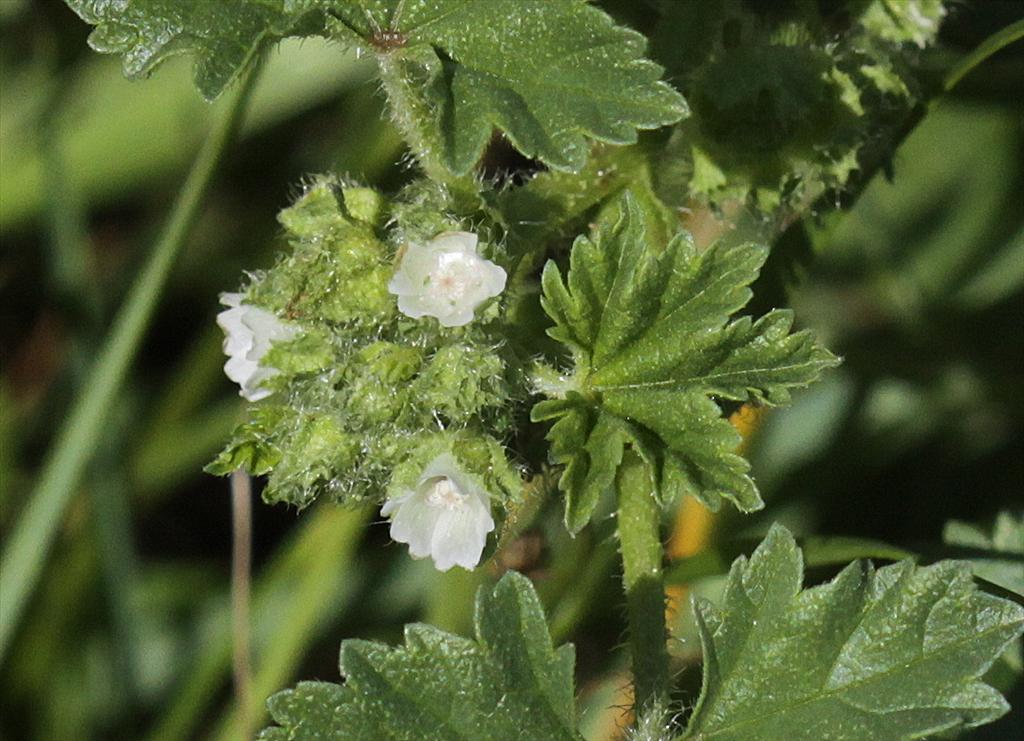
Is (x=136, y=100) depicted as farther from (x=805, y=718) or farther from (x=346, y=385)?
(x=805, y=718)

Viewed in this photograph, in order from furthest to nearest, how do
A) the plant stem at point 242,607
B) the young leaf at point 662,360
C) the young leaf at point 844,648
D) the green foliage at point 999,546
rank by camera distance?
Result: the plant stem at point 242,607 < the green foliage at point 999,546 < the young leaf at point 662,360 < the young leaf at point 844,648

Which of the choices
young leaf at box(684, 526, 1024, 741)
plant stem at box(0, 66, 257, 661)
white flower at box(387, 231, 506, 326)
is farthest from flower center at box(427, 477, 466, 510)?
plant stem at box(0, 66, 257, 661)

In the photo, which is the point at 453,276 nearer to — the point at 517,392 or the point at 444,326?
the point at 444,326

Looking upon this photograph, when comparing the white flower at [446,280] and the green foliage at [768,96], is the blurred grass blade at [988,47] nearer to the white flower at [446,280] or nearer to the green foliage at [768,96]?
the green foliage at [768,96]

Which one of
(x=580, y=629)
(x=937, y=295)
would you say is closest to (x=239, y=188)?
(x=580, y=629)

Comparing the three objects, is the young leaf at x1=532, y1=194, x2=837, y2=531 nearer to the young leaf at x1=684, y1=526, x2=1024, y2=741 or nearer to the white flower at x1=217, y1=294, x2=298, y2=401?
the young leaf at x1=684, y1=526, x2=1024, y2=741

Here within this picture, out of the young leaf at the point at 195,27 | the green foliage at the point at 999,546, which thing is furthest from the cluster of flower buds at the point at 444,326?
the green foliage at the point at 999,546

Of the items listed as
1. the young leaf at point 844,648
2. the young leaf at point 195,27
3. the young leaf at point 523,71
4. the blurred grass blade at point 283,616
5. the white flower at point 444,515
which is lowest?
the blurred grass blade at point 283,616
